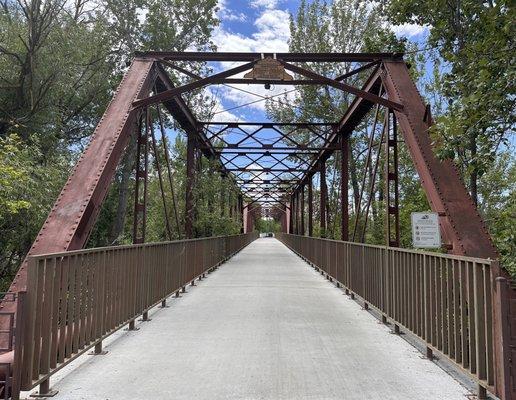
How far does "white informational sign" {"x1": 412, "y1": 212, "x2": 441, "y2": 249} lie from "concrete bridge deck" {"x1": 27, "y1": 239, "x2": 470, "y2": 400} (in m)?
1.38

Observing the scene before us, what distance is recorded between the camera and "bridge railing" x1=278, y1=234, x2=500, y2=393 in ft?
12.8

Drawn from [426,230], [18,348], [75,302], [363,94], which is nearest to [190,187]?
[363,94]

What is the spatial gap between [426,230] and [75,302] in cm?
466

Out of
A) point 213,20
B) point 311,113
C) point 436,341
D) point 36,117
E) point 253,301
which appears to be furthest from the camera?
point 311,113

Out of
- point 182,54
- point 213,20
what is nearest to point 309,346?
point 182,54

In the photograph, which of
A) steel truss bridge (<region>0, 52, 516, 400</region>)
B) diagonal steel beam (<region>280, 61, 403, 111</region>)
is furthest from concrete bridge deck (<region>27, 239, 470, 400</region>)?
diagonal steel beam (<region>280, 61, 403, 111</region>)

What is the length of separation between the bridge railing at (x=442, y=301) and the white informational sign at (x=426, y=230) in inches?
14.4

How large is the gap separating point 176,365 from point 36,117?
12.3m

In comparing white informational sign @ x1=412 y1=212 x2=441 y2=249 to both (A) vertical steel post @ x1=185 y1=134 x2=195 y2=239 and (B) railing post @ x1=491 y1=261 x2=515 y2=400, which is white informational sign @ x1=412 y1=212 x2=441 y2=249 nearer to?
(B) railing post @ x1=491 y1=261 x2=515 y2=400

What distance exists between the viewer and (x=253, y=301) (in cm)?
975

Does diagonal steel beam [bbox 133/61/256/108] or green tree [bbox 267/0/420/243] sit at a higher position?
green tree [bbox 267/0/420/243]

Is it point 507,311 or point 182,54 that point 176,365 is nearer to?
point 507,311

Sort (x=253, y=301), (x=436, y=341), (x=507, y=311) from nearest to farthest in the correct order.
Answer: (x=507, y=311) < (x=436, y=341) < (x=253, y=301)

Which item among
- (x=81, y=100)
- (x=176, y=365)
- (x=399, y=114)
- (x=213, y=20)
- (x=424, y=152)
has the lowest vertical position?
(x=176, y=365)
